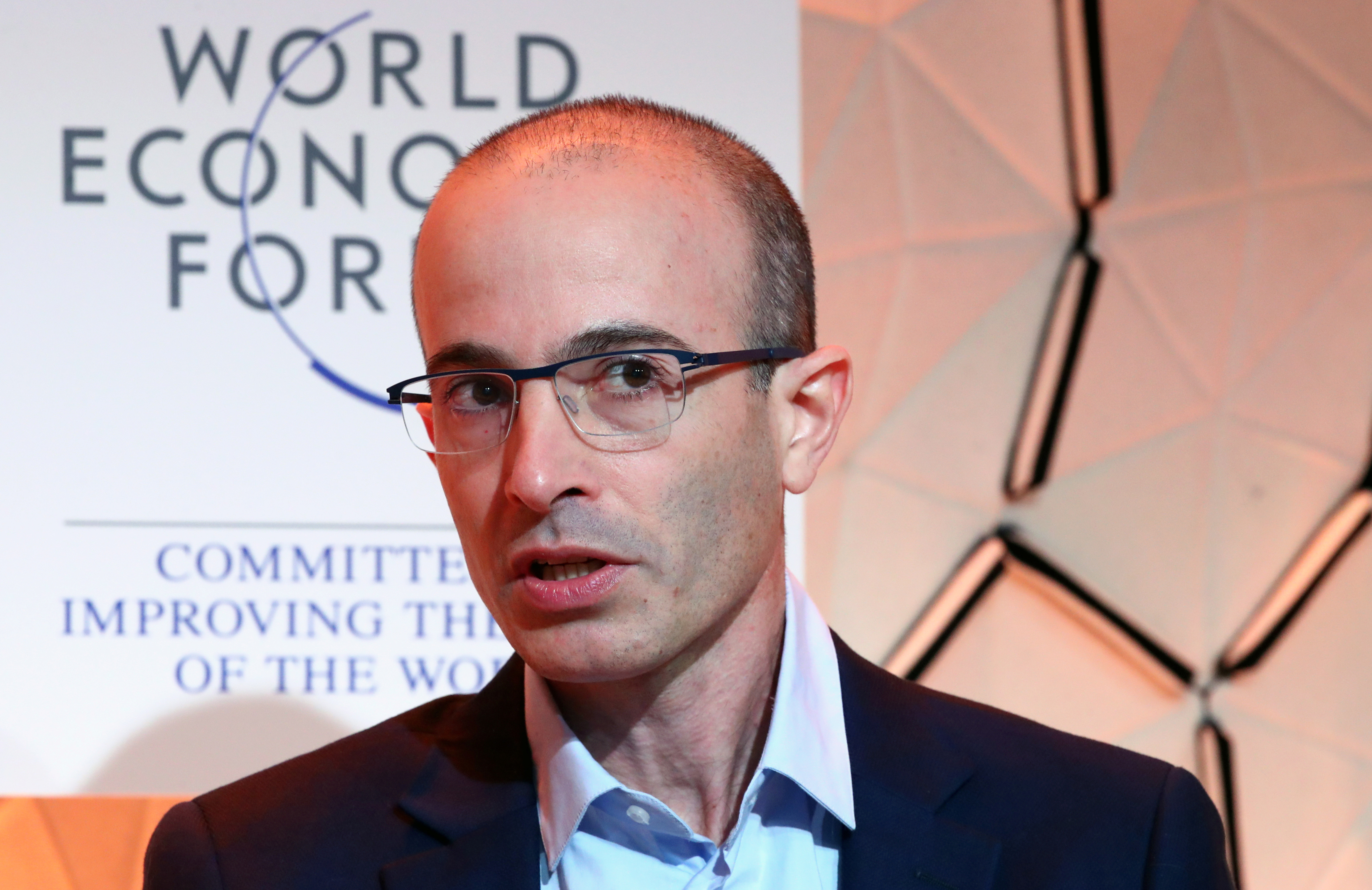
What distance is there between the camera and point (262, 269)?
271 cm

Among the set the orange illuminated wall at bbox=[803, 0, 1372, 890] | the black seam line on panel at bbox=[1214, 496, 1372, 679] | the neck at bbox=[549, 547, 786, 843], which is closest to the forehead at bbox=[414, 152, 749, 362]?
the neck at bbox=[549, 547, 786, 843]

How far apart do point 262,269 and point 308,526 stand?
0.52 metres

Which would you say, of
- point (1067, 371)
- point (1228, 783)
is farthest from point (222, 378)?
point (1228, 783)

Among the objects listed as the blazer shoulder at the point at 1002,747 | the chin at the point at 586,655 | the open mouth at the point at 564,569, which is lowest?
the blazer shoulder at the point at 1002,747

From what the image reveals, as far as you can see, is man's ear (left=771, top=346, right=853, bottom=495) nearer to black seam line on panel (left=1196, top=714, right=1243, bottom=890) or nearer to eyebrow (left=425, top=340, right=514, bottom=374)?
eyebrow (left=425, top=340, right=514, bottom=374)

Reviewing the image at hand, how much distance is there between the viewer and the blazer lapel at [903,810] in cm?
155

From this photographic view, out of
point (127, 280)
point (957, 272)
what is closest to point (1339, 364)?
point (957, 272)

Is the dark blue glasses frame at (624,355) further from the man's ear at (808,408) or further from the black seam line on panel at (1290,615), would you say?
the black seam line on panel at (1290,615)

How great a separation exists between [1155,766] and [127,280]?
2075 millimetres

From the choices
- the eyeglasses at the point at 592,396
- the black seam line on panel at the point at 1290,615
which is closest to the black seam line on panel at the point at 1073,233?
the black seam line on panel at the point at 1290,615

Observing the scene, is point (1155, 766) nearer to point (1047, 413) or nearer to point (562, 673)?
point (562, 673)

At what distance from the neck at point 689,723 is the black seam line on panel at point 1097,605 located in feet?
5.40

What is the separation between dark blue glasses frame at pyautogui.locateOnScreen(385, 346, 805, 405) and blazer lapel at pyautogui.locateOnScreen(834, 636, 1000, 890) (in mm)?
458

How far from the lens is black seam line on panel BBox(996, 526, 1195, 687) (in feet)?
10.4
